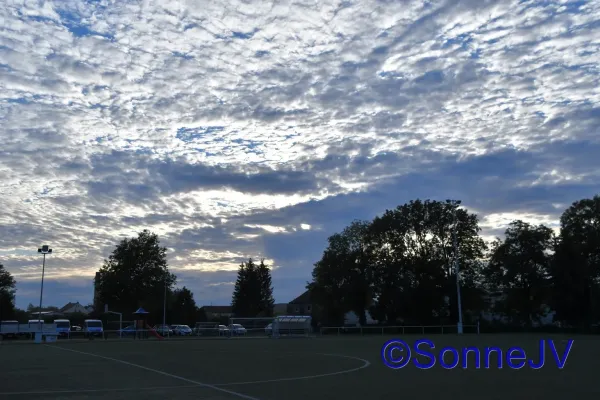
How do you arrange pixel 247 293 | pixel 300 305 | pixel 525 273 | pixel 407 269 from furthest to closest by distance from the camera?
pixel 300 305 < pixel 247 293 < pixel 407 269 < pixel 525 273

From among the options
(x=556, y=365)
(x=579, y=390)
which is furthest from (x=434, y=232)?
(x=579, y=390)

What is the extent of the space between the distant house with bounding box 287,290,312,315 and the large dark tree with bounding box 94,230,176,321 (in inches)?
1775

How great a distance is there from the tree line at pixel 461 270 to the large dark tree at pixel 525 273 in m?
0.12

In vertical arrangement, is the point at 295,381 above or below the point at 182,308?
below

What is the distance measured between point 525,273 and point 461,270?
7640 millimetres

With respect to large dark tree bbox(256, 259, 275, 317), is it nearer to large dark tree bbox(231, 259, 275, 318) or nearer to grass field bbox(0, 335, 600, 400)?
large dark tree bbox(231, 259, 275, 318)

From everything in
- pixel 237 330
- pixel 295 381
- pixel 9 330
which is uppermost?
pixel 9 330

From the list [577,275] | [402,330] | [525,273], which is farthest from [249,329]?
[577,275]

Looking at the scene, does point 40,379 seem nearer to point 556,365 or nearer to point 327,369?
point 327,369

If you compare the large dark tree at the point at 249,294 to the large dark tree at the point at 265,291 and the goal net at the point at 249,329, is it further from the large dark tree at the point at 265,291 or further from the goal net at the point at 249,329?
the goal net at the point at 249,329

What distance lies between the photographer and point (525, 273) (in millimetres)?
72500

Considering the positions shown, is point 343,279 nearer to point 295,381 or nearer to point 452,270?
point 452,270

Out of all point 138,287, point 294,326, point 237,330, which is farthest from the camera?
point 138,287

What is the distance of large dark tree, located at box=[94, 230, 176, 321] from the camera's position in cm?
9525
